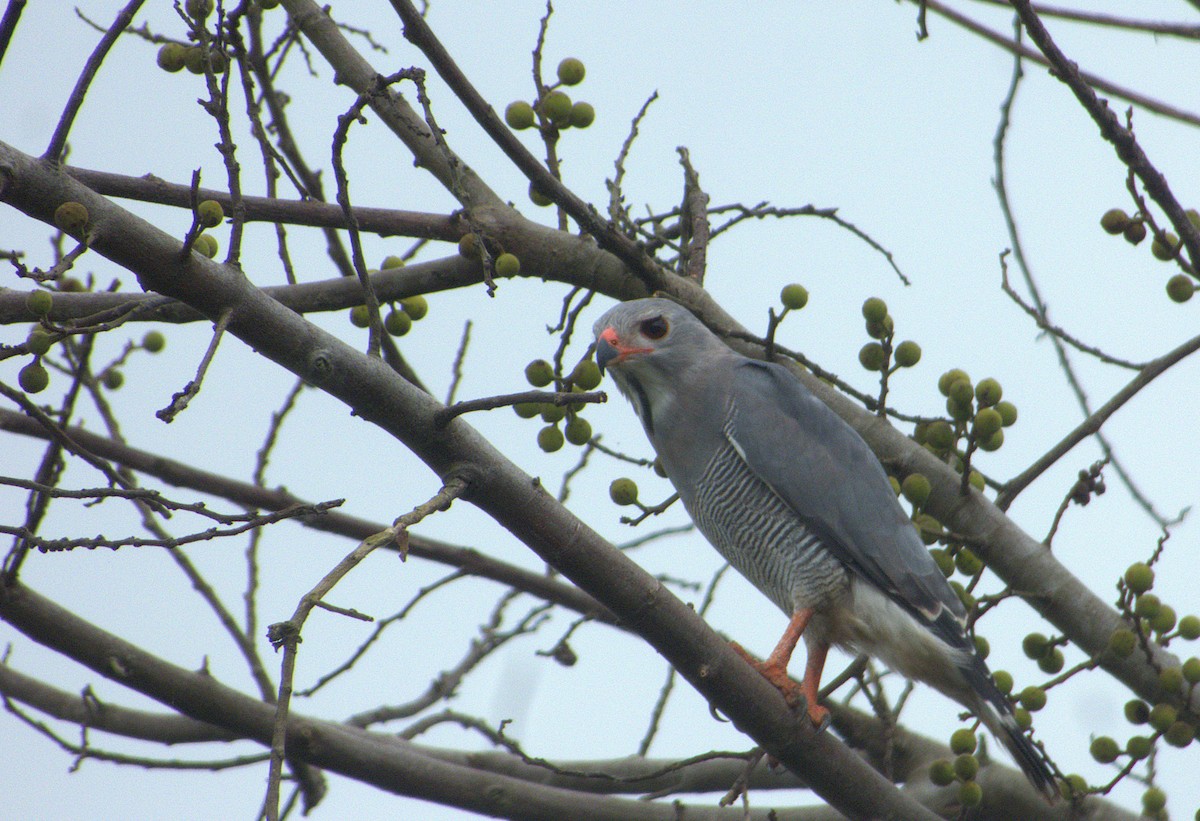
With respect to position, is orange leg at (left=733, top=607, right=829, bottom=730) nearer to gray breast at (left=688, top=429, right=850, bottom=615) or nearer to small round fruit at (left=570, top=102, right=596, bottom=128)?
gray breast at (left=688, top=429, right=850, bottom=615)

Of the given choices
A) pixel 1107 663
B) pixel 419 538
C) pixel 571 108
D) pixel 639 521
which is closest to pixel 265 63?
pixel 571 108

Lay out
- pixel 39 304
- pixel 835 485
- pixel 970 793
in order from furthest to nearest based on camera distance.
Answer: pixel 835 485 < pixel 970 793 < pixel 39 304

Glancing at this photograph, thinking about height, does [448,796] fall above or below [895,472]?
below

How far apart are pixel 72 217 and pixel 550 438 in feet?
6.57

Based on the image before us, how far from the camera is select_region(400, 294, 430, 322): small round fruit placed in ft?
13.9

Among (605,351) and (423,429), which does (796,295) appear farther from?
(423,429)

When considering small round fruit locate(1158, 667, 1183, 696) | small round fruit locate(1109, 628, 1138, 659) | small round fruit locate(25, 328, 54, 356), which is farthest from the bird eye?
small round fruit locate(25, 328, 54, 356)

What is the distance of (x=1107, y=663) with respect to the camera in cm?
411

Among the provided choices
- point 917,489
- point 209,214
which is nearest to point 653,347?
point 917,489

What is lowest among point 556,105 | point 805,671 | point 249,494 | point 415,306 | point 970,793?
point 970,793

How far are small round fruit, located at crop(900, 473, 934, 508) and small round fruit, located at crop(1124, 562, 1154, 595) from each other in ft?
2.45

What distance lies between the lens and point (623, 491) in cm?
427

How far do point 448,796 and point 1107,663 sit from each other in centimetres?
237

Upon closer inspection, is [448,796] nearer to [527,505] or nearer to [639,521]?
[639,521]
